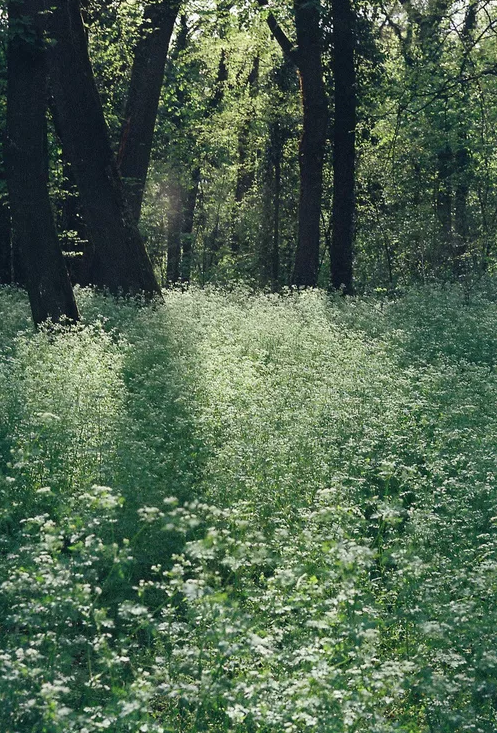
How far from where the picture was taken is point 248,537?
4223 millimetres

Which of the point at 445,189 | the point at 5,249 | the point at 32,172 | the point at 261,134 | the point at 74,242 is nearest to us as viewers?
the point at 32,172

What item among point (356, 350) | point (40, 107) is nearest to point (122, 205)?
point (40, 107)

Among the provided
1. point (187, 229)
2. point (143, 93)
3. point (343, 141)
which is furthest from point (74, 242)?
point (187, 229)

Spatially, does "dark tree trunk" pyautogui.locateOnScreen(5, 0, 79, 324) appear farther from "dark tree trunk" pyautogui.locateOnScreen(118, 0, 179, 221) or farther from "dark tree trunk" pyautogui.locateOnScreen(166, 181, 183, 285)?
"dark tree trunk" pyautogui.locateOnScreen(166, 181, 183, 285)

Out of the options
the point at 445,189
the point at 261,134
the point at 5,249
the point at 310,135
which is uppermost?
the point at 261,134

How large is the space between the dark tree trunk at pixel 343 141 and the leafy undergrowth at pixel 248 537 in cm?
868

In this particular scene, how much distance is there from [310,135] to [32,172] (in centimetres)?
873

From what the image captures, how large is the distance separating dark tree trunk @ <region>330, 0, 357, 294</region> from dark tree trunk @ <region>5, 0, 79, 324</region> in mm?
8626

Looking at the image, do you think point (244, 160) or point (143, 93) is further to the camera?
point (244, 160)

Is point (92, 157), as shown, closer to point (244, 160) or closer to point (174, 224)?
point (244, 160)

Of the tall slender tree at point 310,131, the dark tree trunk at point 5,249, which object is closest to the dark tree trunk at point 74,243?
the dark tree trunk at point 5,249

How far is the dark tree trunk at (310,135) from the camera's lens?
1962 centimetres

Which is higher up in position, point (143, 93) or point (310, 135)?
point (143, 93)

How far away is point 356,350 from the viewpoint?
414 inches
